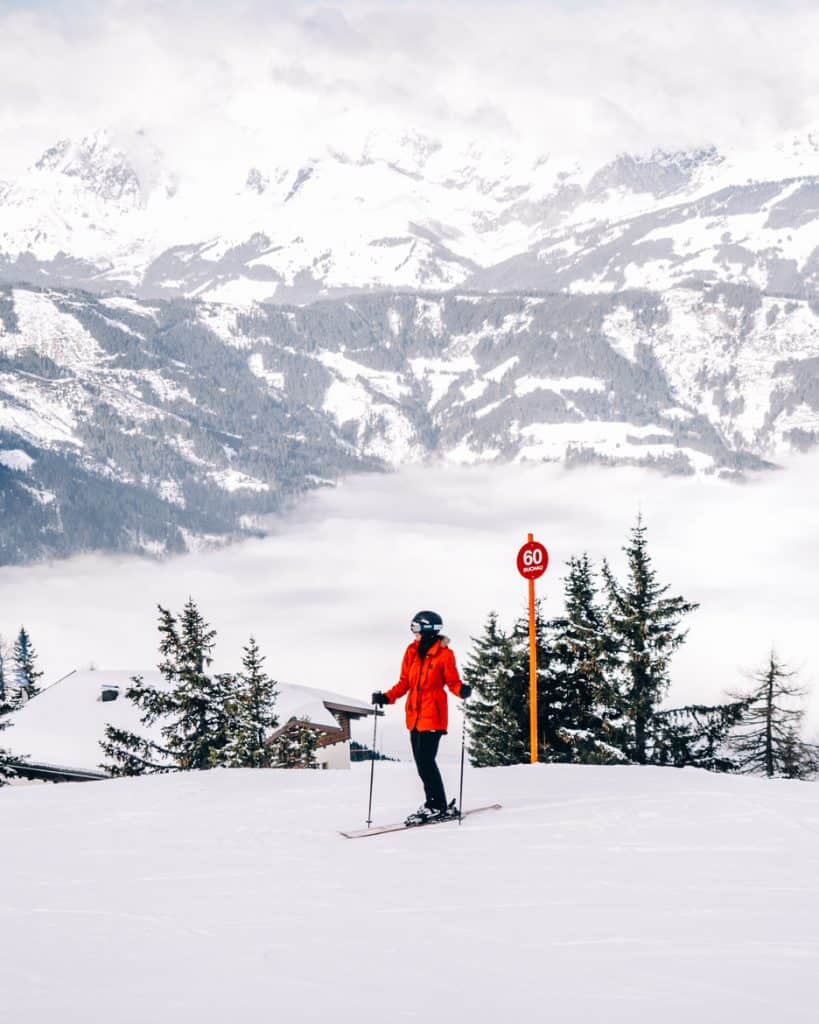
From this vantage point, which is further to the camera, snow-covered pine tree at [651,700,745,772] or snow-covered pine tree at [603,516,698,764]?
snow-covered pine tree at [603,516,698,764]

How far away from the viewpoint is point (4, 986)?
9289 millimetres

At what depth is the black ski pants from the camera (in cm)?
1571

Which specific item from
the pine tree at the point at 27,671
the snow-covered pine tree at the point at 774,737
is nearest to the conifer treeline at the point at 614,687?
the snow-covered pine tree at the point at 774,737

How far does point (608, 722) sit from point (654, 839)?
78.6 ft

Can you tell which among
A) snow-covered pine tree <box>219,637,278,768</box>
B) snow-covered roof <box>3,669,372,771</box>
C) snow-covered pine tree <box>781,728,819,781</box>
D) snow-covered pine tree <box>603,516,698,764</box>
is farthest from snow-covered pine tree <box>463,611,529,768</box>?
snow-covered roof <box>3,669,372,771</box>

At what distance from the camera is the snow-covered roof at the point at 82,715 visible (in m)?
63.1

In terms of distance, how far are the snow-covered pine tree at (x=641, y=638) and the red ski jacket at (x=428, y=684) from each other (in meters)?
23.9

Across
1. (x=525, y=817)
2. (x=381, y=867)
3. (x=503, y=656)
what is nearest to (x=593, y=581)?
(x=503, y=656)

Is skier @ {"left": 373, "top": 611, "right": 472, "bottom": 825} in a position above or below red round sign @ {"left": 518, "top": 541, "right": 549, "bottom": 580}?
below

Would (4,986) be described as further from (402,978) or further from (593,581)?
(593,581)

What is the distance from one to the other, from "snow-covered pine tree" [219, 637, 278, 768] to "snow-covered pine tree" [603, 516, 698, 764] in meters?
12.2

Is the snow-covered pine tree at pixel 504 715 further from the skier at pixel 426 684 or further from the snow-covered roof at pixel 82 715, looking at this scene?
the skier at pixel 426 684

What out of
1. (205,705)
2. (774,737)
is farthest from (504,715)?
(205,705)

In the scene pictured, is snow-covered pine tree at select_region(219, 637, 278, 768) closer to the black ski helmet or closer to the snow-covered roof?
the snow-covered roof
